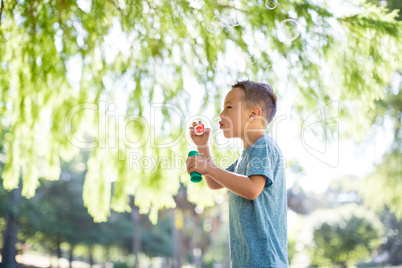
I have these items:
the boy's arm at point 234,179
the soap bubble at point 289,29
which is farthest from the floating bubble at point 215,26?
the boy's arm at point 234,179

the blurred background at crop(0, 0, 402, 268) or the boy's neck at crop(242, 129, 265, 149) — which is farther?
the blurred background at crop(0, 0, 402, 268)

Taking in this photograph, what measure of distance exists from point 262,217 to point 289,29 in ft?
6.97

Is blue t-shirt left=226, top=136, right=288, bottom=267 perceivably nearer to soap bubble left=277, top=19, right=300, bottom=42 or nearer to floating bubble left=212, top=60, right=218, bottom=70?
soap bubble left=277, top=19, right=300, bottom=42

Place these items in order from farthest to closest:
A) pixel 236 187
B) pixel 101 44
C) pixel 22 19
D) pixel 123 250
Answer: pixel 123 250 < pixel 101 44 < pixel 22 19 < pixel 236 187

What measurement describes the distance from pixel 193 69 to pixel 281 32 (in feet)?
3.22

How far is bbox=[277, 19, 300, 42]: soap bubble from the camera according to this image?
3.38m

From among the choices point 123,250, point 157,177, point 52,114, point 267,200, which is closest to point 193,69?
point 157,177

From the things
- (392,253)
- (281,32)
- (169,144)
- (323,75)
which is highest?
(281,32)

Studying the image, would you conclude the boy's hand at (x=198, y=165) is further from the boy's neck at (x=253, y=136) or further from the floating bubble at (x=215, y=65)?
the floating bubble at (x=215, y=65)

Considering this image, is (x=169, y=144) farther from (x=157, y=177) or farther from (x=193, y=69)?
(x=193, y=69)

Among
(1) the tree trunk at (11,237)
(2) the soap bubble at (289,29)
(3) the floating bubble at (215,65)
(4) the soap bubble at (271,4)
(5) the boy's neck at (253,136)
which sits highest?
(4) the soap bubble at (271,4)

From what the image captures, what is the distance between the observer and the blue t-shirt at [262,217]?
168 centimetres

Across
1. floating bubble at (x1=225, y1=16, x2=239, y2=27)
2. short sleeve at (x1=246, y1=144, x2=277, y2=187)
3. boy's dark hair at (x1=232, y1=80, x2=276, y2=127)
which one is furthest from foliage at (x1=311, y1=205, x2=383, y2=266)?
short sleeve at (x1=246, y1=144, x2=277, y2=187)

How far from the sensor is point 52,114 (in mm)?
3967
